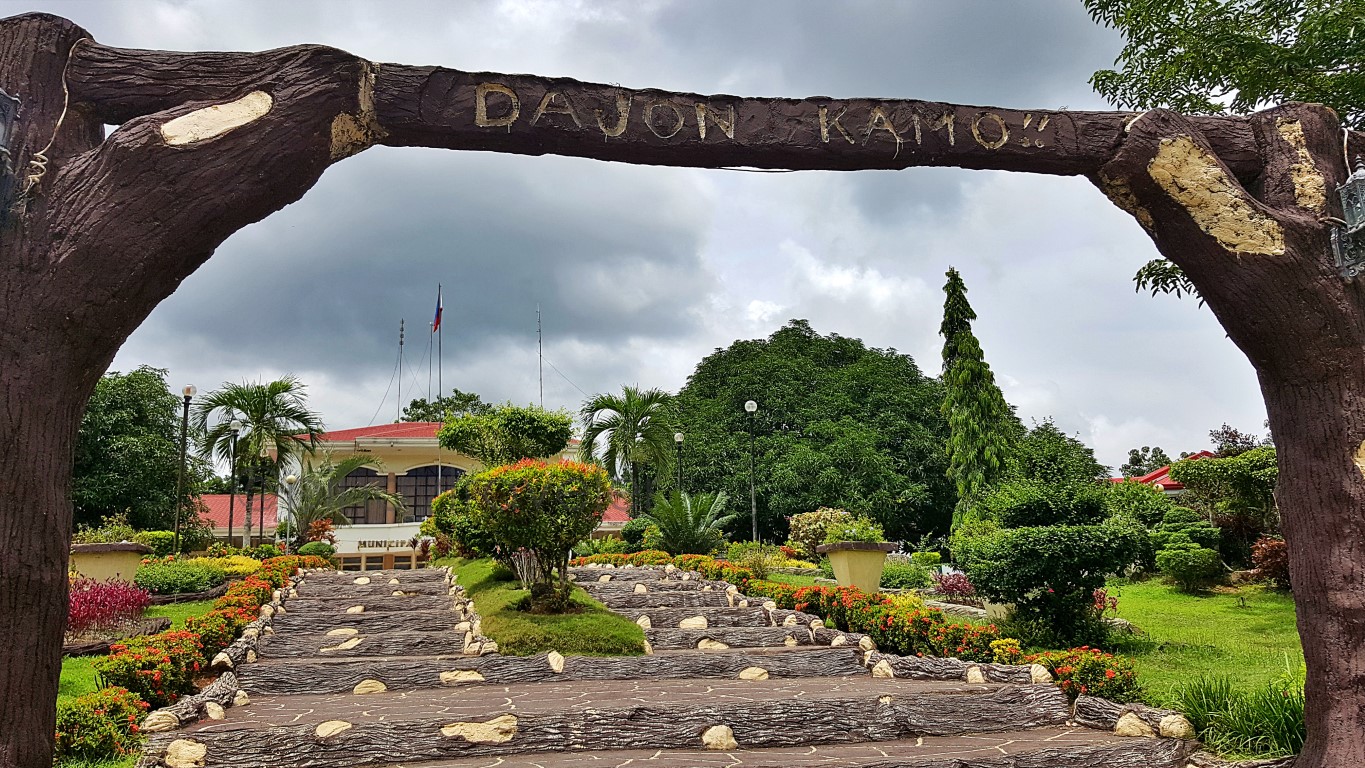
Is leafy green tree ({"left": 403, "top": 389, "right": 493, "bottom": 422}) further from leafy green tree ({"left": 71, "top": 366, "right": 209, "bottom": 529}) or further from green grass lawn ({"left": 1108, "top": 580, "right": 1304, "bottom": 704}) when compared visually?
green grass lawn ({"left": 1108, "top": 580, "right": 1304, "bottom": 704})

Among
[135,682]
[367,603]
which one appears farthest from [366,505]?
[135,682]

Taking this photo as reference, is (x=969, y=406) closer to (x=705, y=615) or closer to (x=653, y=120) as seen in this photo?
(x=705, y=615)

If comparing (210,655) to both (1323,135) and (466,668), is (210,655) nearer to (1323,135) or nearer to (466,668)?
(466,668)

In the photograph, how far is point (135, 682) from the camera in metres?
6.80

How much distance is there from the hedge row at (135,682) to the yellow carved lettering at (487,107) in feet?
15.9

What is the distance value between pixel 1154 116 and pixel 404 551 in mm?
21427

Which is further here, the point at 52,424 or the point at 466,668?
the point at 466,668

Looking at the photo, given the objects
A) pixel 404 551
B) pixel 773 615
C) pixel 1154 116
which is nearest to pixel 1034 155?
pixel 1154 116

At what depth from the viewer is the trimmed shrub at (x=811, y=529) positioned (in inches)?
760

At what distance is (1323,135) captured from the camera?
15.4 ft

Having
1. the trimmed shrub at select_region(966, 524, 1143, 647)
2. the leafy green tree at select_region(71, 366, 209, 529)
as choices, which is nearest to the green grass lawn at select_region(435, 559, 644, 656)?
the trimmed shrub at select_region(966, 524, 1143, 647)

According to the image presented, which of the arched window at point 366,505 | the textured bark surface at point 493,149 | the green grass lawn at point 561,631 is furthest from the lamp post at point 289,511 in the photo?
the textured bark surface at point 493,149

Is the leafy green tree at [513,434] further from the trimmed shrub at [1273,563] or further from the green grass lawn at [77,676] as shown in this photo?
the trimmed shrub at [1273,563]

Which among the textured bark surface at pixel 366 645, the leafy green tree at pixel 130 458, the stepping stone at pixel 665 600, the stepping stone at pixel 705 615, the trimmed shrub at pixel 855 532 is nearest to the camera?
the textured bark surface at pixel 366 645
